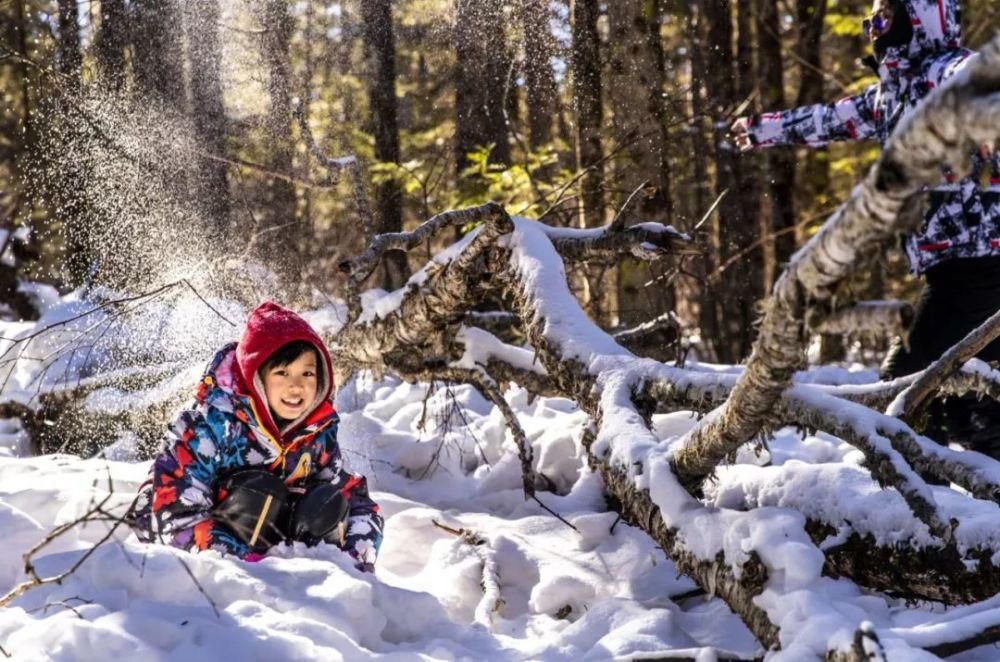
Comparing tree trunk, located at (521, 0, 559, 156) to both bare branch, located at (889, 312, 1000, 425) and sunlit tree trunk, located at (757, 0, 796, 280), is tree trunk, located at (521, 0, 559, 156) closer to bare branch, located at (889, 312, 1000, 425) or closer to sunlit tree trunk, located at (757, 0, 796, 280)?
sunlit tree trunk, located at (757, 0, 796, 280)

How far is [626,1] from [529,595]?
476 centimetres

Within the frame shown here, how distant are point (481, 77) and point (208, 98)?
2.22m

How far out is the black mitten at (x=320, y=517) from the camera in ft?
10.9

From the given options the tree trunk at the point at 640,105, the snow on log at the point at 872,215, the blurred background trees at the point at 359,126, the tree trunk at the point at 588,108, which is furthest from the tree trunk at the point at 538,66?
the snow on log at the point at 872,215

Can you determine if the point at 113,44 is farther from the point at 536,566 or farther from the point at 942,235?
the point at 942,235

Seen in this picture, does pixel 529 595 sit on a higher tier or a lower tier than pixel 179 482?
lower

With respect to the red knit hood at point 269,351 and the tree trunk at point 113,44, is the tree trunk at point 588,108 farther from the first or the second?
the tree trunk at point 113,44

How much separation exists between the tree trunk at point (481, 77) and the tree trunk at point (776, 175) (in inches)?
117

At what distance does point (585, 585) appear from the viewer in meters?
3.27

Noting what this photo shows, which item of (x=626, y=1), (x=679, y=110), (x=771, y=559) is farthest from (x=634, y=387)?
(x=679, y=110)

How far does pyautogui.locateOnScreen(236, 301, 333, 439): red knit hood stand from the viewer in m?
3.44

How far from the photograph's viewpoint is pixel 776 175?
9727mm

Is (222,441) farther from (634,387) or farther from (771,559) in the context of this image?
(771,559)

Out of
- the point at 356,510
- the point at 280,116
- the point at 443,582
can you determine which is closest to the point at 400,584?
the point at 443,582
